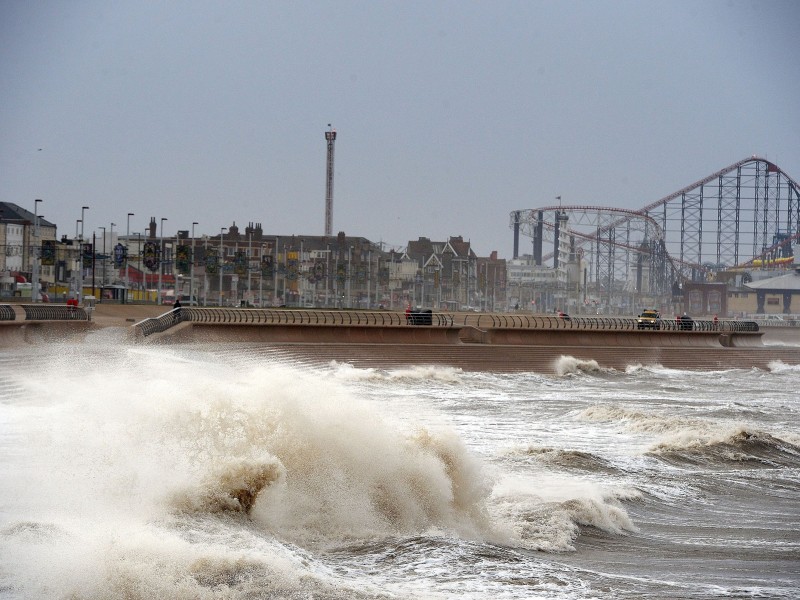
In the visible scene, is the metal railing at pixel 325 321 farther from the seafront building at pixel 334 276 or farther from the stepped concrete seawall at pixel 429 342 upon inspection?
the seafront building at pixel 334 276

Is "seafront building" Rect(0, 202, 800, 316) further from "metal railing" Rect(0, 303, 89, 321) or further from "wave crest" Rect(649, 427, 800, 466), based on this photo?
"wave crest" Rect(649, 427, 800, 466)

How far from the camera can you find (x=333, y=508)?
945cm

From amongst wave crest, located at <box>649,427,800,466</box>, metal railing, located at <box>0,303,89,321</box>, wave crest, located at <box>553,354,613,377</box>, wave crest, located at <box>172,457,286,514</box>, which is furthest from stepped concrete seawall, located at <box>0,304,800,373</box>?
wave crest, located at <box>172,457,286,514</box>

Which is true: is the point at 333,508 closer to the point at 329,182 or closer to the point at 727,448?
the point at 727,448

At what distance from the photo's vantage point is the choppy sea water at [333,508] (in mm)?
7309

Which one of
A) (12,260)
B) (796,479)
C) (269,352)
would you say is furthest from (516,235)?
(796,479)

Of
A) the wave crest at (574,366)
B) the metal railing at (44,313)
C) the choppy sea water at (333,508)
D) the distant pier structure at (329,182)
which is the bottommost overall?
the wave crest at (574,366)

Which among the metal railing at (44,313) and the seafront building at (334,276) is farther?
the seafront building at (334,276)

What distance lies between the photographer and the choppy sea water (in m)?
7.31

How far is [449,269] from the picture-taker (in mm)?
137750

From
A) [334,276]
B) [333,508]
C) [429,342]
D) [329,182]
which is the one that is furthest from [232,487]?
[329,182]

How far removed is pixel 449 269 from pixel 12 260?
Result: 5994cm

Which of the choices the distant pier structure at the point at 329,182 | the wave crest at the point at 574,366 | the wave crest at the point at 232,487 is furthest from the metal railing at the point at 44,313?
the distant pier structure at the point at 329,182

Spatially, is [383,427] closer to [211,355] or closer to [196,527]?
[196,527]
